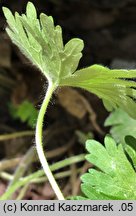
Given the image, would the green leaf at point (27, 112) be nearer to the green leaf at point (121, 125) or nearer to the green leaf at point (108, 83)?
the green leaf at point (121, 125)

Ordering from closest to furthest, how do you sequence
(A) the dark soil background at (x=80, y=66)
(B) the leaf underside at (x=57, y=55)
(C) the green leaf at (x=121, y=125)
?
(B) the leaf underside at (x=57, y=55) < (C) the green leaf at (x=121, y=125) < (A) the dark soil background at (x=80, y=66)

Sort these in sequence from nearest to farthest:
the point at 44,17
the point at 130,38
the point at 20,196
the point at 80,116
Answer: the point at 44,17 < the point at 20,196 < the point at 80,116 < the point at 130,38

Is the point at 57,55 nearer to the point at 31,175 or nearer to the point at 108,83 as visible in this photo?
the point at 108,83

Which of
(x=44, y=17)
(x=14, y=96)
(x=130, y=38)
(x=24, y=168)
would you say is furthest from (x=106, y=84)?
(x=130, y=38)

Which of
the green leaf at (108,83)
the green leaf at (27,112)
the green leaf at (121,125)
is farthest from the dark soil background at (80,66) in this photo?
the green leaf at (108,83)

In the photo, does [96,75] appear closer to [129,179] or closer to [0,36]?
[129,179]
